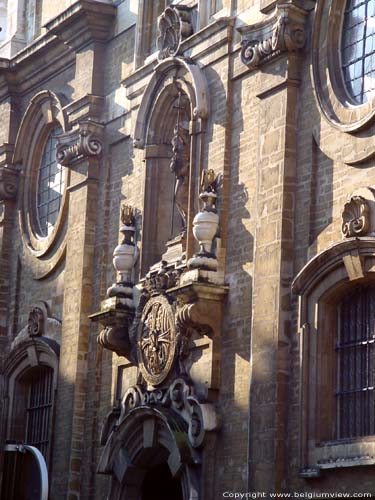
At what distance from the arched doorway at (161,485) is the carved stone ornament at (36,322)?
16.4 feet

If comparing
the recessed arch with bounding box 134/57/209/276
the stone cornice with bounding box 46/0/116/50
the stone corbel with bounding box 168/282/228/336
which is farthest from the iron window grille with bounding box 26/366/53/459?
the stone corbel with bounding box 168/282/228/336

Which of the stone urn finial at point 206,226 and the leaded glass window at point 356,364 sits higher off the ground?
the stone urn finial at point 206,226

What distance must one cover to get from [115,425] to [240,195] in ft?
15.7

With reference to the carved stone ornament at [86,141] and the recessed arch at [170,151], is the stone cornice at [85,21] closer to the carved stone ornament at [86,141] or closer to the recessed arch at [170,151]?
the carved stone ornament at [86,141]

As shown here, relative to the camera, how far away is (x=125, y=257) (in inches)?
1044

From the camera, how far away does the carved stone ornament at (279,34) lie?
22.8m

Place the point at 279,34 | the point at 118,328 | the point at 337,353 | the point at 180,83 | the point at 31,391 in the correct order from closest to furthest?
Result: the point at 337,353 → the point at 279,34 → the point at 180,83 → the point at 118,328 → the point at 31,391

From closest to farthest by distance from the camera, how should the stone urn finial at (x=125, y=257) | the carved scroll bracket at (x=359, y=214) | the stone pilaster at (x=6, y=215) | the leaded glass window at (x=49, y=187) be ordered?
the carved scroll bracket at (x=359, y=214) → the stone urn finial at (x=125, y=257) → the leaded glass window at (x=49, y=187) → the stone pilaster at (x=6, y=215)

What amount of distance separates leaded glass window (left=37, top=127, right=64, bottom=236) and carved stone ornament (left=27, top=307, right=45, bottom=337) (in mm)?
1720

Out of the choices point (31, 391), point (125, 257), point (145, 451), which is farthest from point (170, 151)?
point (31, 391)

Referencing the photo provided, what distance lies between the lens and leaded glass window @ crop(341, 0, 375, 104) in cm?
2170

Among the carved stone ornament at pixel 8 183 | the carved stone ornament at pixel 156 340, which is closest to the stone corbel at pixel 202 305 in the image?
the carved stone ornament at pixel 156 340

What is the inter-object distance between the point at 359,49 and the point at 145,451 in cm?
751

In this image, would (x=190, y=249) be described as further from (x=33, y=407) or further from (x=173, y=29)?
(x=33, y=407)
